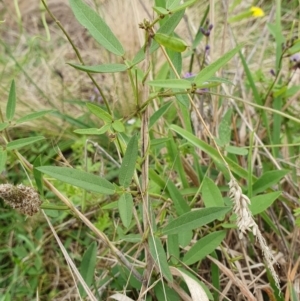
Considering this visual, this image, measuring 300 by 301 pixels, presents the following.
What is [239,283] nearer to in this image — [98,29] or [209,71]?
[209,71]

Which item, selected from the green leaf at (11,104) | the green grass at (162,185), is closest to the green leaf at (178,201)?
the green grass at (162,185)

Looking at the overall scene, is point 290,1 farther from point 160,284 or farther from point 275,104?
point 160,284

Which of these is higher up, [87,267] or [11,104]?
[11,104]

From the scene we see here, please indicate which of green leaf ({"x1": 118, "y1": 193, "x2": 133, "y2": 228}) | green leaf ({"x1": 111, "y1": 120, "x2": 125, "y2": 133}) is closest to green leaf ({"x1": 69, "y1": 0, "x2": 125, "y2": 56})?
green leaf ({"x1": 111, "y1": 120, "x2": 125, "y2": 133})

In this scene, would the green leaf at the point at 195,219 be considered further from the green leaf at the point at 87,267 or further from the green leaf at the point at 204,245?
the green leaf at the point at 87,267

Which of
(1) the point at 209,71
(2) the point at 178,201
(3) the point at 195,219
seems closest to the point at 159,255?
(3) the point at 195,219

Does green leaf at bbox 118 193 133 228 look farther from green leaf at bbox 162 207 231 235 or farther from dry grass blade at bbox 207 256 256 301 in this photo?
dry grass blade at bbox 207 256 256 301
